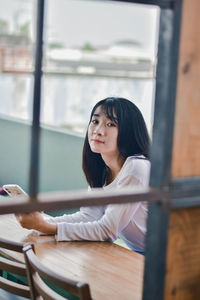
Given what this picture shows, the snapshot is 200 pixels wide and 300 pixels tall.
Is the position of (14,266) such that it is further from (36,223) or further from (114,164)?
(114,164)

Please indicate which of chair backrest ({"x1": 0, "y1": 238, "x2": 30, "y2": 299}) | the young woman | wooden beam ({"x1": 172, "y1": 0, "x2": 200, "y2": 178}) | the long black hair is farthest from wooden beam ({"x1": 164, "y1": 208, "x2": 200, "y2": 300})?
the long black hair

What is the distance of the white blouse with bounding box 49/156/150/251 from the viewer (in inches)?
84.1

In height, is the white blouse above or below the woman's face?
below

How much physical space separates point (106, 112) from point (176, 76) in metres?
1.23

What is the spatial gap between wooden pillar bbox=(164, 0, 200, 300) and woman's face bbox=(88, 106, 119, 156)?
1097 millimetres

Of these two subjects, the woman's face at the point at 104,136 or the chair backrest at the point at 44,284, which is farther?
the woman's face at the point at 104,136

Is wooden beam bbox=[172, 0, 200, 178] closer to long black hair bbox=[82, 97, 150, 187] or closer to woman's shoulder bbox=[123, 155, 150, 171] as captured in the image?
woman's shoulder bbox=[123, 155, 150, 171]

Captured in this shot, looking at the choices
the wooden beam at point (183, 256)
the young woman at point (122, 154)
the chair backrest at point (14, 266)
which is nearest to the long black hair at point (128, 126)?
the young woman at point (122, 154)

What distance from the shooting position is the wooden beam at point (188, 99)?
1211 millimetres

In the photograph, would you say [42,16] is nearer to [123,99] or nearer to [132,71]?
[123,99]

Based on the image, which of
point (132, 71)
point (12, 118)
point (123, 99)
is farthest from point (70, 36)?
point (123, 99)

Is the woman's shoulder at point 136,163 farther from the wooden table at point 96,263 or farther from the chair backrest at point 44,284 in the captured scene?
the chair backrest at point 44,284

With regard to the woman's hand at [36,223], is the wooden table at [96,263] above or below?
below

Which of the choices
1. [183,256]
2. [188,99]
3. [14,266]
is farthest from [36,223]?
[188,99]
